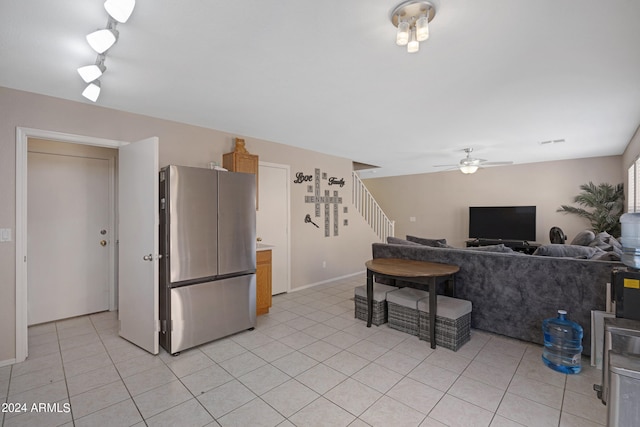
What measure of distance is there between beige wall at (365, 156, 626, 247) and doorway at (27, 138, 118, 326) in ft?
23.8

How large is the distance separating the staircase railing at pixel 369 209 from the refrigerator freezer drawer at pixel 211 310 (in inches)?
146

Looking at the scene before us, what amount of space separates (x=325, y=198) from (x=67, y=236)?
3.93 m

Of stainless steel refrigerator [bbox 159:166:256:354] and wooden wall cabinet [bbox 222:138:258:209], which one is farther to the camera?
wooden wall cabinet [bbox 222:138:258:209]

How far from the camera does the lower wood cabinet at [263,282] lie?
3914mm

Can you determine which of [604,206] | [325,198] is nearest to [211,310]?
[325,198]

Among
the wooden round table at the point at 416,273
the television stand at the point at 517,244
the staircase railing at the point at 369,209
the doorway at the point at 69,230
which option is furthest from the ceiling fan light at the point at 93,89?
the television stand at the point at 517,244

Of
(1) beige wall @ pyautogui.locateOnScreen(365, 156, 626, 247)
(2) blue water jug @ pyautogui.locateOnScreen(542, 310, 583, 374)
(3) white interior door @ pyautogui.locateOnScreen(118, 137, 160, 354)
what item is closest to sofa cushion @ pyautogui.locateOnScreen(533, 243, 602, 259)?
(2) blue water jug @ pyautogui.locateOnScreen(542, 310, 583, 374)

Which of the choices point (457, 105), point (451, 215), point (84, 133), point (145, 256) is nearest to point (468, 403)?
point (457, 105)

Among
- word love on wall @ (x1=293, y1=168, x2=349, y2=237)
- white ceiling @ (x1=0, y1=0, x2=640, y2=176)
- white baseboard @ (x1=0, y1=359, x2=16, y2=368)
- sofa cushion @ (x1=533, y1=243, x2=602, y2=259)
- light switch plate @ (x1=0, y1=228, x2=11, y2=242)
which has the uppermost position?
white ceiling @ (x1=0, y1=0, x2=640, y2=176)

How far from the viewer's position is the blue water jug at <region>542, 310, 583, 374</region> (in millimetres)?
2521

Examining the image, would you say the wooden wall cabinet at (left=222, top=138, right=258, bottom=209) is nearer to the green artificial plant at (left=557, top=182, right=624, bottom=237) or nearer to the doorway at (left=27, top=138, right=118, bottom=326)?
the doorway at (left=27, top=138, right=118, bottom=326)

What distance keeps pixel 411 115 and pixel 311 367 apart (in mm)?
2919

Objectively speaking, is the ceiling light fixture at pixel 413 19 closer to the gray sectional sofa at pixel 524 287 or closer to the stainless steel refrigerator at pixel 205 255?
the stainless steel refrigerator at pixel 205 255

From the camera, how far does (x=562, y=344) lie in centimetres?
266
